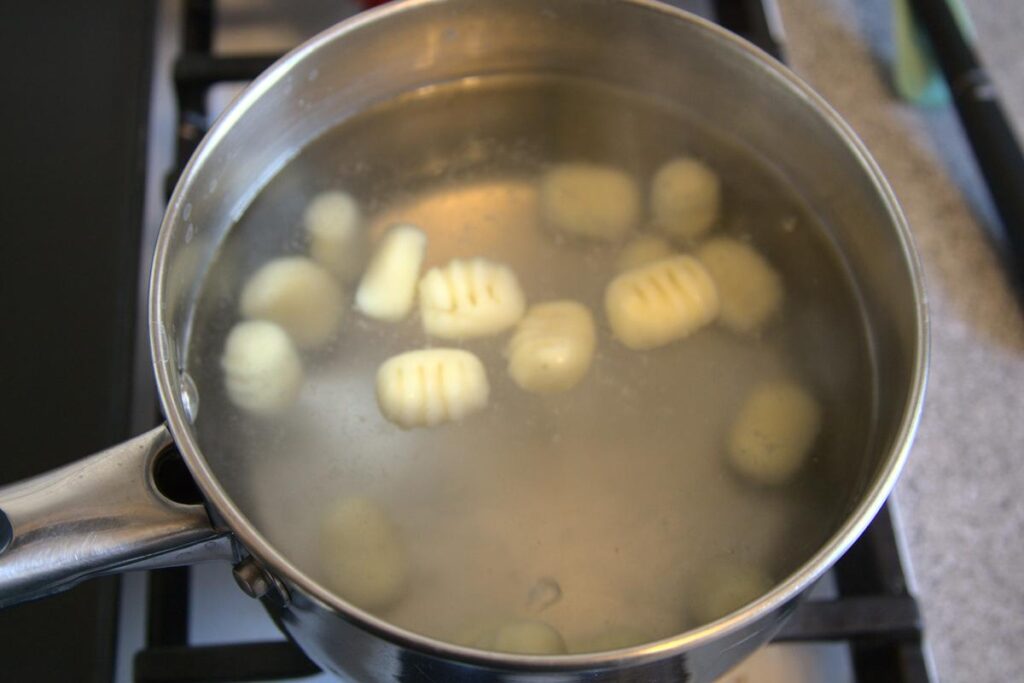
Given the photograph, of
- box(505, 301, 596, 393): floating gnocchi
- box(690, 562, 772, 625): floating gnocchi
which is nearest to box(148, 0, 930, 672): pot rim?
box(690, 562, 772, 625): floating gnocchi

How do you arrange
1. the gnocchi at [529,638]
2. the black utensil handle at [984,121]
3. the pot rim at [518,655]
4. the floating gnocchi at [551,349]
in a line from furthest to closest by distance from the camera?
the black utensil handle at [984,121] < the floating gnocchi at [551,349] < the gnocchi at [529,638] < the pot rim at [518,655]

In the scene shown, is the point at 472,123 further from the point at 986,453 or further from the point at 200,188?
the point at 986,453

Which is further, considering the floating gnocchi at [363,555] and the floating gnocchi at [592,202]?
the floating gnocchi at [592,202]

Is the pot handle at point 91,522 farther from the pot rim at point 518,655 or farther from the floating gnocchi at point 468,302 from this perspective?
the floating gnocchi at point 468,302

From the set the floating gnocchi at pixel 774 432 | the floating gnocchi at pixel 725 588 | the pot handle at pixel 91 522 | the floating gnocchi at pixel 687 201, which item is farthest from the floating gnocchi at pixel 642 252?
the pot handle at pixel 91 522

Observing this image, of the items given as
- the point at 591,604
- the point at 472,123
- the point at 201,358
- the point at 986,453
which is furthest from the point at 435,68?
the point at 986,453

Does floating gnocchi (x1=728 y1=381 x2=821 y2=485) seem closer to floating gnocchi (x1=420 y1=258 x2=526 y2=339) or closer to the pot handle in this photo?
floating gnocchi (x1=420 y1=258 x2=526 y2=339)

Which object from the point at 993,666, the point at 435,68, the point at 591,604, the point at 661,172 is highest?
the point at 435,68
